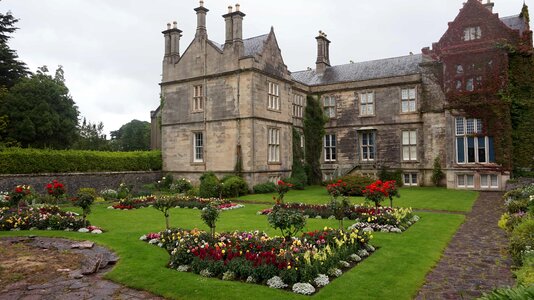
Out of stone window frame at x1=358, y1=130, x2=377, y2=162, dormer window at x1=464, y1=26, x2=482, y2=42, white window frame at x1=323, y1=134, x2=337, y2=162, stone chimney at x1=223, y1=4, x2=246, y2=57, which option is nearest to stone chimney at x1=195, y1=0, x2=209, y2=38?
stone chimney at x1=223, y1=4, x2=246, y2=57

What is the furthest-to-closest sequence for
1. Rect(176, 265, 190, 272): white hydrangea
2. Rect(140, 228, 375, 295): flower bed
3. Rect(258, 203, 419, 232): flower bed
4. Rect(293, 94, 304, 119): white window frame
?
Rect(293, 94, 304, 119): white window frame → Rect(258, 203, 419, 232): flower bed → Rect(176, 265, 190, 272): white hydrangea → Rect(140, 228, 375, 295): flower bed

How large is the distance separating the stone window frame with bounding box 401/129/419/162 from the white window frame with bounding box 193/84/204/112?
17.2 metres

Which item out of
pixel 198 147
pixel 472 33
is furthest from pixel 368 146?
pixel 198 147

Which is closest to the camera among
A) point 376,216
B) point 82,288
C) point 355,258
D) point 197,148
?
point 82,288

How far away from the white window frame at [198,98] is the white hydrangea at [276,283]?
23791mm

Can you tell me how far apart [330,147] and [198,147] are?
42.4 feet

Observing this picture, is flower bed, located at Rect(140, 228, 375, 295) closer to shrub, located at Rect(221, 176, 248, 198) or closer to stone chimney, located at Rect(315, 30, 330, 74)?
shrub, located at Rect(221, 176, 248, 198)

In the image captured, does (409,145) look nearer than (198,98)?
No

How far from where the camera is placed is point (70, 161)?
27688mm

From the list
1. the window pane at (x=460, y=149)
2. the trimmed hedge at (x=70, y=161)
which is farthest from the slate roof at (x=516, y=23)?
the trimmed hedge at (x=70, y=161)

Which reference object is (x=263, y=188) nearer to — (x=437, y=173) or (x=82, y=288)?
(x=437, y=173)

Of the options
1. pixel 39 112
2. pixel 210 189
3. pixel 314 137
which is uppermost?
pixel 39 112

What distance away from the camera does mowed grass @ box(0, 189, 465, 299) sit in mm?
7844

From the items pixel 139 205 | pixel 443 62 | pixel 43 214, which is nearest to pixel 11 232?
pixel 43 214
